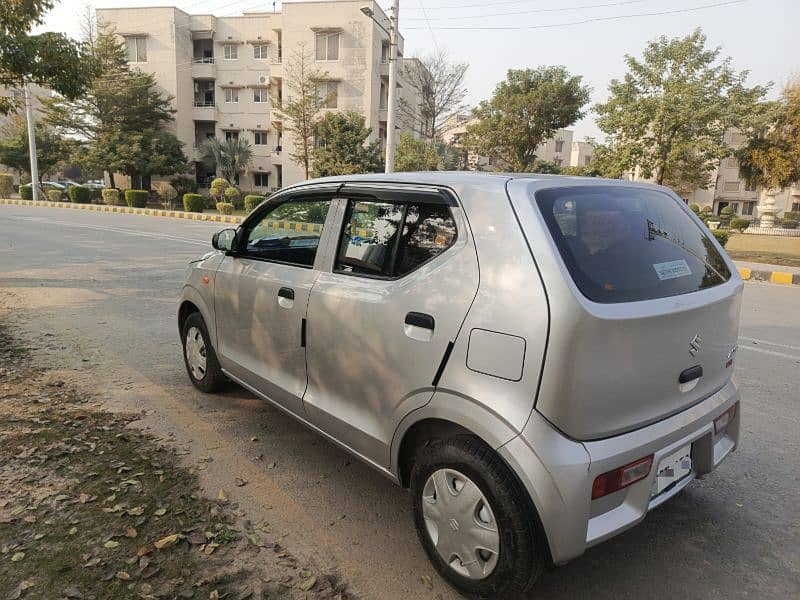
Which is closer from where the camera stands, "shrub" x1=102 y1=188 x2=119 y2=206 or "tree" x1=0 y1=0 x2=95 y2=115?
"tree" x1=0 y1=0 x2=95 y2=115

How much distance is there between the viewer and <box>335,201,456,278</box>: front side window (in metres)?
2.41

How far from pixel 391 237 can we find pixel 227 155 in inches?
1560

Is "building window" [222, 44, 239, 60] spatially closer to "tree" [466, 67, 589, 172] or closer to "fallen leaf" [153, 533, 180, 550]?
"tree" [466, 67, 589, 172]

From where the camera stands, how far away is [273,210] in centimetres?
360

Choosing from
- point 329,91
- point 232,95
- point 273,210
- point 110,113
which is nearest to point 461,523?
point 273,210

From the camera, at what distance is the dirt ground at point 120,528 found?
232 cm

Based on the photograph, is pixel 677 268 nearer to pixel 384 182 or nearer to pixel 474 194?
pixel 474 194

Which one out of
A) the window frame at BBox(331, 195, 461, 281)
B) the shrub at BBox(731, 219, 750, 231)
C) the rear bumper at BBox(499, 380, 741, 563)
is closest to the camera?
the rear bumper at BBox(499, 380, 741, 563)

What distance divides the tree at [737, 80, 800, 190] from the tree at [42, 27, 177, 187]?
32722mm

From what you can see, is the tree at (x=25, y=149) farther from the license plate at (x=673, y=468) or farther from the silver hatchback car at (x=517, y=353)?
the license plate at (x=673, y=468)

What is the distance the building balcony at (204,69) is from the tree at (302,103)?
23.5 ft

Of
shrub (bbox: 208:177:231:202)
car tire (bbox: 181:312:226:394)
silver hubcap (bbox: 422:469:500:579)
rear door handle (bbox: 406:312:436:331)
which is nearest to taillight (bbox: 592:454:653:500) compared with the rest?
silver hubcap (bbox: 422:469:500:579)

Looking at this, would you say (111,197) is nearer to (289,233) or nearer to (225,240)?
(225,240)

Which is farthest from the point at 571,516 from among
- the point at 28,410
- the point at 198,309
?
the point at 28,410
